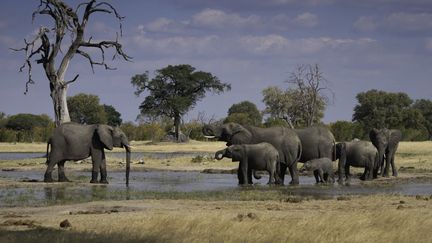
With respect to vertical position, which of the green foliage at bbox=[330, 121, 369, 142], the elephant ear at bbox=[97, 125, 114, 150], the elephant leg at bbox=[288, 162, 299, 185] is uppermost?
the green foliage at bbox=[330, 121, 369, 142]

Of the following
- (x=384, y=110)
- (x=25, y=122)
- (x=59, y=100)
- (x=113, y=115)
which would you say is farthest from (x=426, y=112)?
(x=59, y=100)

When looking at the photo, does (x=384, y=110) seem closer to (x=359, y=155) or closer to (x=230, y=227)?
(x=359, y=155)

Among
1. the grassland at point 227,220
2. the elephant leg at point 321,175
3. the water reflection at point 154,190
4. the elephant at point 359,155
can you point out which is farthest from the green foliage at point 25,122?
the grassland at point 227,220

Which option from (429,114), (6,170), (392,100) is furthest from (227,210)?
(429,114)

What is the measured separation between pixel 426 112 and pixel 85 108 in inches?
2083

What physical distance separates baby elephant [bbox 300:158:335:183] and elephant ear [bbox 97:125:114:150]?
6984 millimetres

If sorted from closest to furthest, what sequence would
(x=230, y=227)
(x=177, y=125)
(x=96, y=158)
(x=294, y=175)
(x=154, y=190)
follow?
(x=230, y=227)
(x=154, y=190)
(x=96, y=158)
(x=294, y=175)
(x=177, y=125)

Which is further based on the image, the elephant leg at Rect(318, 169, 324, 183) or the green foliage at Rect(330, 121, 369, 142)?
the green foliage at Rect(330, 121, 369, 142)

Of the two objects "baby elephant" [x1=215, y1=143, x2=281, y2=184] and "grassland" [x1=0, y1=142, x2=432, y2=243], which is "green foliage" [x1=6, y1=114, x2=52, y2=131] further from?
"grassland" [x1=0, y1=142, x2=432, y2=243]

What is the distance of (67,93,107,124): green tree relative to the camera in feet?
394

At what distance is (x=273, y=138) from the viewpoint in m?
30.2

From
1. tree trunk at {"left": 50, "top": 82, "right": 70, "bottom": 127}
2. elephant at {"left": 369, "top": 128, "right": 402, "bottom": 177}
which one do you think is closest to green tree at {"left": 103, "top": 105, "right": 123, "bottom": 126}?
tree trunk at {"left": 50, "top": 82, "right": 70, "bottom": 127}

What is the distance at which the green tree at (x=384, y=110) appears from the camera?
112m

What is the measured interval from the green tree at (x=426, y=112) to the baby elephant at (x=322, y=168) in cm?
8590
